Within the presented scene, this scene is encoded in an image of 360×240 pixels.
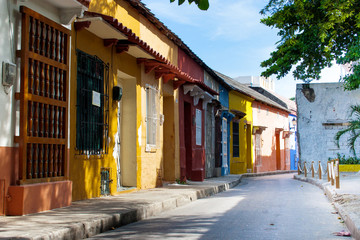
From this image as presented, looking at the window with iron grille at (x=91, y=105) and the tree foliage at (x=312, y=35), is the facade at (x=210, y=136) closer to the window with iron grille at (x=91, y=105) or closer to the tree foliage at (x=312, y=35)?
the tree foliage at (x=312, y=35)

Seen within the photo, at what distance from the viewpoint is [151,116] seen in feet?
42.7

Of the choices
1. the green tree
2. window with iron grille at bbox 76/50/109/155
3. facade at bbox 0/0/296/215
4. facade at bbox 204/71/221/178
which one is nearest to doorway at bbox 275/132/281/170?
the green tree

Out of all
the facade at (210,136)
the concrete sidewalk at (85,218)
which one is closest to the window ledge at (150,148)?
the concrete sidewalk at (85,218)

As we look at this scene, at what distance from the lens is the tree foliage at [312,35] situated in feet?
67.1

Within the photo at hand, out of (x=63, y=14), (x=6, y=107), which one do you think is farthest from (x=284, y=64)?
(x=6, y=107)

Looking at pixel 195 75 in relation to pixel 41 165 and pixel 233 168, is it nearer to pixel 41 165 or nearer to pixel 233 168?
pixel 233 168

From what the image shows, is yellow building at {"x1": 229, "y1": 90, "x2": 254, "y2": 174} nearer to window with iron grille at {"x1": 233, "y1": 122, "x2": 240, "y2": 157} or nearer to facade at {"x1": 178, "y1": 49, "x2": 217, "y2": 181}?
window with iron grille at {"x1": 233, "y1": 122, "x2": 240, "y2": 157}

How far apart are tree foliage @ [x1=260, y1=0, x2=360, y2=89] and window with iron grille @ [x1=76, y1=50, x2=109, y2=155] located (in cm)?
1313

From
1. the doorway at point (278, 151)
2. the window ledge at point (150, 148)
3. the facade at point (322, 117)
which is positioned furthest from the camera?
the doorway at point (278, 151)

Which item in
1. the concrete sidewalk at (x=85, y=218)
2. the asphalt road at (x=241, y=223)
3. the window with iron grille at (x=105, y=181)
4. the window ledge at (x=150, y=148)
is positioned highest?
the window ledge at (x=150, y=148)

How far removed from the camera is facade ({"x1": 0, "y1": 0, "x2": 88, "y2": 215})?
6.57m

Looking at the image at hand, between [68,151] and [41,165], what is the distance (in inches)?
32.6

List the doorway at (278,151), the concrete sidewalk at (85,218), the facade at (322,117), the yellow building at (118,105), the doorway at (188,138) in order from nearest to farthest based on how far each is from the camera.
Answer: the concrete sidewalk at (85,218) < the yellow building at (118,105) < the doorway at (188,138) < the facade at (322,117) < the doorway at (278,151)

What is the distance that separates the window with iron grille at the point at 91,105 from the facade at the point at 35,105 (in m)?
0.97
